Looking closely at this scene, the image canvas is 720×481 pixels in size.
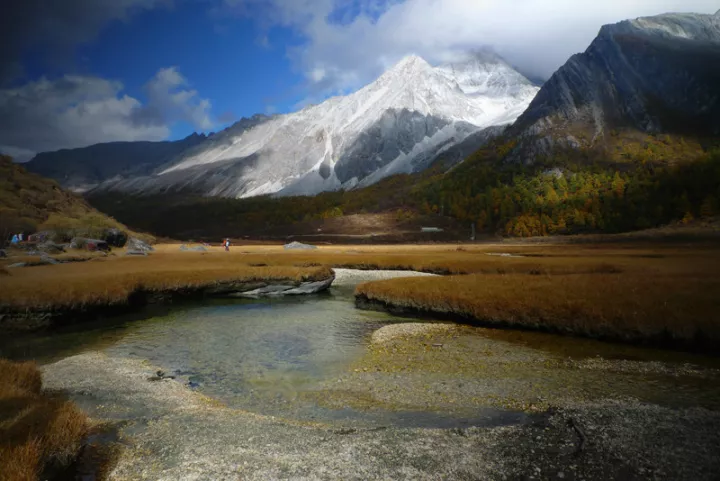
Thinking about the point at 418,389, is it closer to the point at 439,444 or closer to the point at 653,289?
the point at 439,444

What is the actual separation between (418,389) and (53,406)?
11267 mm

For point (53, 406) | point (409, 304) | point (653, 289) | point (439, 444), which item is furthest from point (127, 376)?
point (653, 289)

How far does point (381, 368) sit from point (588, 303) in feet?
43.6

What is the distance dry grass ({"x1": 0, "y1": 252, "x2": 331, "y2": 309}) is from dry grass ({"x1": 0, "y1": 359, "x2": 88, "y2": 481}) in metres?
14.4

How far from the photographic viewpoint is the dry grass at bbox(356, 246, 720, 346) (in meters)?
20.1

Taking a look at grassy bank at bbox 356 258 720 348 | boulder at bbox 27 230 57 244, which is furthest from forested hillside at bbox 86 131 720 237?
boulder at bbox 27 230 57 244

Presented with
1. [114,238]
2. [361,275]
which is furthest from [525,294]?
[114,238]

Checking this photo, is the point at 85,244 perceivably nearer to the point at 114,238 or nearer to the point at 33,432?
the point at 114,238

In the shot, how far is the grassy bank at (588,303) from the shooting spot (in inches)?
787

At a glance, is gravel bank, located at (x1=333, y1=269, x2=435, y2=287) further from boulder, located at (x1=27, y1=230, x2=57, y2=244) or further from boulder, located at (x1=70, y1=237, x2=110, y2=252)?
boulder, located at (x1=27, y1=230, x2=57, y2=244)

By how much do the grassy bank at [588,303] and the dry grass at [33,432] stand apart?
21344mm

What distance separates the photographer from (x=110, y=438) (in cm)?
1107

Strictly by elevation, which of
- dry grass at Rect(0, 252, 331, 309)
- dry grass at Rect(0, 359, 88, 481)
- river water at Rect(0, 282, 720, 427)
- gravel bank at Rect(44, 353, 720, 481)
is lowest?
river water at Rect(0, 282, 720, 427)

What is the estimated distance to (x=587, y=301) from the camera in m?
23.6
